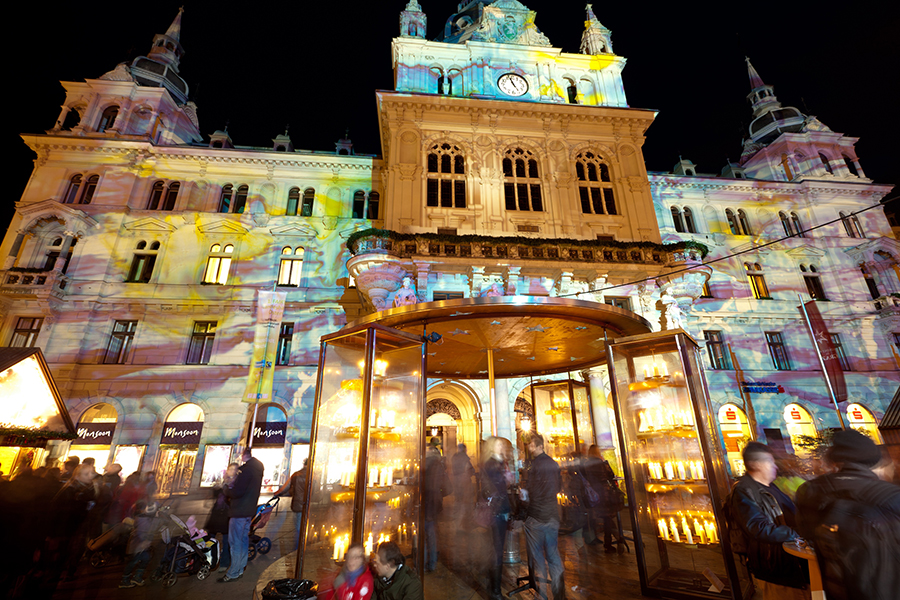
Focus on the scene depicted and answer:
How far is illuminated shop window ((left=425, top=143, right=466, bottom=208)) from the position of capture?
856 inches

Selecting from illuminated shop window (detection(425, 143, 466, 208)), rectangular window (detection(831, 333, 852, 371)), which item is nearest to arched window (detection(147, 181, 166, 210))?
illuminated shop window (detection(425, 143, 466, 208))

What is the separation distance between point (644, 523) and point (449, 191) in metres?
18.3

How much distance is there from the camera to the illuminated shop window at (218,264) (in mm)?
23078

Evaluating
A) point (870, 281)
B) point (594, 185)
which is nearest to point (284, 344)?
point (594, 185)

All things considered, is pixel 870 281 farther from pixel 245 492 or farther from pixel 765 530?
pixel 245 492

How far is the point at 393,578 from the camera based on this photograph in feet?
14.3

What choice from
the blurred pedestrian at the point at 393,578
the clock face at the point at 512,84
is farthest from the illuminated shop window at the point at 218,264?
the blurred pedestrian at the point at 393,578

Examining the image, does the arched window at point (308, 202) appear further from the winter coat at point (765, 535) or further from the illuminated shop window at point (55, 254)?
the winter coat at point (765, 535)

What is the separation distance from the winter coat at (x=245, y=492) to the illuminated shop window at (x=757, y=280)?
28.9m

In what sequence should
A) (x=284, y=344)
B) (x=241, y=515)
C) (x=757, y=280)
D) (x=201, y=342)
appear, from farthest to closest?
(x=757, y=280)
(x=284, y=344)
(x=201, y=342)
(x=241, y=515)

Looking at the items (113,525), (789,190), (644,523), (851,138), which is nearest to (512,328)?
(644,523)

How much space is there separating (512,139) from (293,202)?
13.5 m

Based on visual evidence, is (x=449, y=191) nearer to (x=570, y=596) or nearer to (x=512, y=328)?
(x=512, y=328)

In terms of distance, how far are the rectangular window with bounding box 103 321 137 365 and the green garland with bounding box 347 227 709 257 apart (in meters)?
13.0
